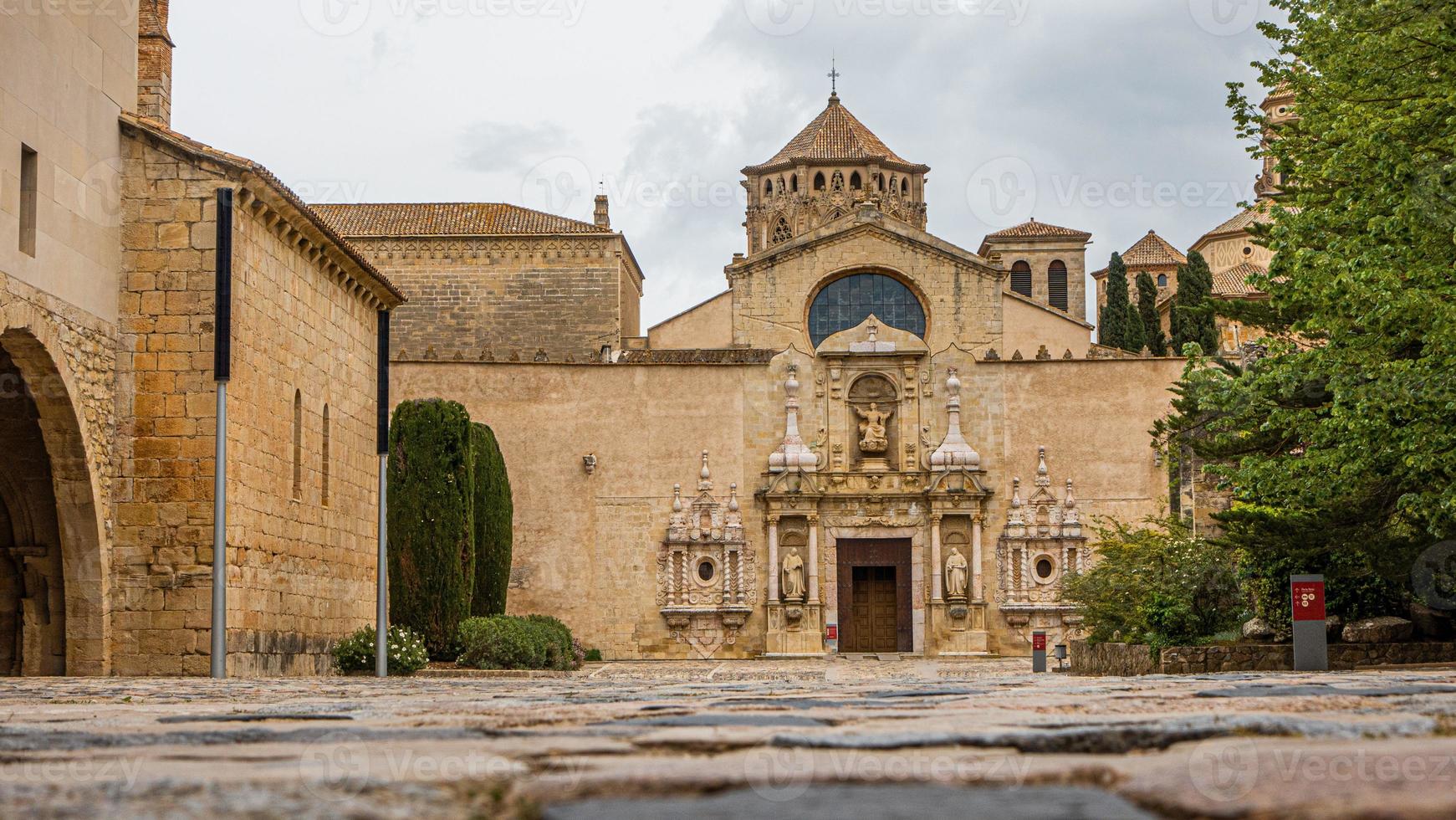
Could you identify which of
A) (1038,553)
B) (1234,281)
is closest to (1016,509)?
(1038,553)

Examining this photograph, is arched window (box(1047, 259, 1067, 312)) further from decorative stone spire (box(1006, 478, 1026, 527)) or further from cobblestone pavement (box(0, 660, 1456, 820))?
cobblestone pavement (box(0, 660, 1456, 820))

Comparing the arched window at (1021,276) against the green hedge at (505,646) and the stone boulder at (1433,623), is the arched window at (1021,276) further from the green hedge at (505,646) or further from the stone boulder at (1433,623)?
the stone boulder at (1433,623)

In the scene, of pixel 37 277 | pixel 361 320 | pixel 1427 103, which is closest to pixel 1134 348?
pixel 361 320

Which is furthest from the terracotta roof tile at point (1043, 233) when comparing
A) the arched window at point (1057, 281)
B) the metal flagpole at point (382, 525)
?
the metal flagpole at point (382, 525)

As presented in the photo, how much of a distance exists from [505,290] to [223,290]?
99.8ft

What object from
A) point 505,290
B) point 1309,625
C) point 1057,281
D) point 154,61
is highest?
point 1057,281

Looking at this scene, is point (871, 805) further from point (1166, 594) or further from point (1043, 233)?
point (1043, 233)

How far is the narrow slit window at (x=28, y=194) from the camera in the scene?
45.0 feet

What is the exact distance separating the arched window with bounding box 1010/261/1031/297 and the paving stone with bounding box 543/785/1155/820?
208 ft

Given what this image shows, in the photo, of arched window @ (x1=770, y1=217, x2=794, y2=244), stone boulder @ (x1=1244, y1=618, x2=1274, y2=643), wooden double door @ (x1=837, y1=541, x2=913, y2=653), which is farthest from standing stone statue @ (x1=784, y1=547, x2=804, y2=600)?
arched window @ (x1=770, y1=217, x2=794, y2=244)

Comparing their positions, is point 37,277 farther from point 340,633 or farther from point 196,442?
point 340,633

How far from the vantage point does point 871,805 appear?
265 centimetres

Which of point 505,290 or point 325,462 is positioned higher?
point 505,290

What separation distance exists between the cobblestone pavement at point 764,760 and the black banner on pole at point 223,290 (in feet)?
29.7
